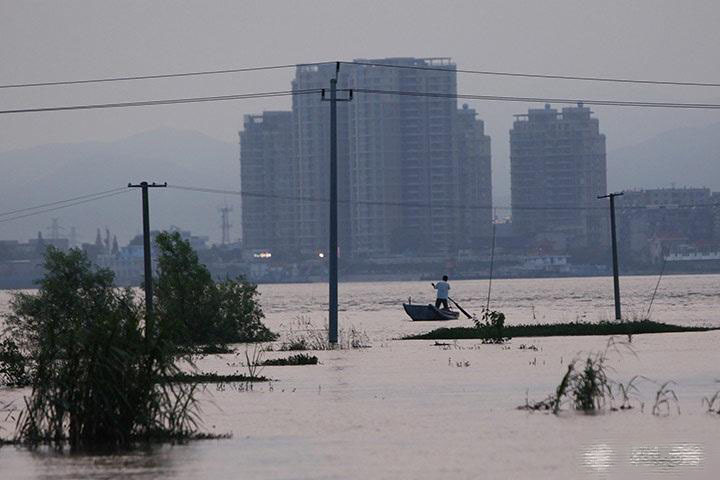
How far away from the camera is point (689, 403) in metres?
22.2

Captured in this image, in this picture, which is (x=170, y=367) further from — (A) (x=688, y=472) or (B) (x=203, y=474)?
(A) (x=688, y=472)

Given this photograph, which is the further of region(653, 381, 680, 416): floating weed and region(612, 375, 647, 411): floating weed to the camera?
region(612, 375, 647, 411): floating weed

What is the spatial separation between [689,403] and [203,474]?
29.1ft

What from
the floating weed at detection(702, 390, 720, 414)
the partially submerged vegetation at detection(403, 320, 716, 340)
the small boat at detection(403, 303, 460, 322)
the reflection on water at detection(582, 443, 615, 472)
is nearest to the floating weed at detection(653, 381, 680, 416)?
the floating weed at detection(702, 390, 720, 414)

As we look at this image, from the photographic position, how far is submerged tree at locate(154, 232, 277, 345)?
5112 centimetres

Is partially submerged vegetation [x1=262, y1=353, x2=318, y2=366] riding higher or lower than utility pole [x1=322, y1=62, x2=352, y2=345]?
lower

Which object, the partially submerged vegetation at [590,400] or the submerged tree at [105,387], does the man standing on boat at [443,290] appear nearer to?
the partially submerged vegetation at [590,400]

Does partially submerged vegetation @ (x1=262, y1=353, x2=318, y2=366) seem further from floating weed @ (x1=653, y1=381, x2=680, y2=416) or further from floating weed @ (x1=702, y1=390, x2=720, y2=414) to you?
floating weed @ (x1=702, y1=390, x2=720, y2=414)

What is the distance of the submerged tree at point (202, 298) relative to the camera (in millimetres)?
51125

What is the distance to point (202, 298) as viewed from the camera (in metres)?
51.7

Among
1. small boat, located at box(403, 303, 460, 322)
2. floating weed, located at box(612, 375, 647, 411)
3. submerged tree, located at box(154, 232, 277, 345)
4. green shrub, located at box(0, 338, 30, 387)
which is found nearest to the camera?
floating weed, located at box(612, 375, 647, 411)

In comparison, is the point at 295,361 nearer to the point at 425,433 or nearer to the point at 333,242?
the point at 333,242

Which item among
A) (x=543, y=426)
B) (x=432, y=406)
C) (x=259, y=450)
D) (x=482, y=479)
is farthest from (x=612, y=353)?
(x=482, y=479)

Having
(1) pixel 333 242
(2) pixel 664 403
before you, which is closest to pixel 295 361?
(1) pixel 333 242
